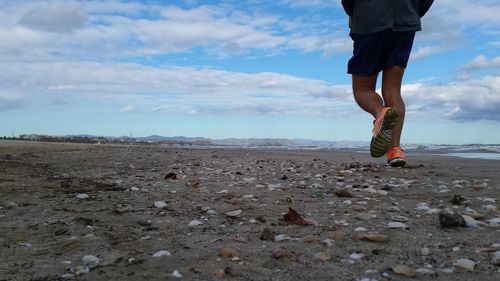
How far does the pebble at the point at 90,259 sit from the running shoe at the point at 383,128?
3.58 meters

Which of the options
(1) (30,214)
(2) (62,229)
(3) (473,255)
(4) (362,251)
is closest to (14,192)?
(1) (30,214)

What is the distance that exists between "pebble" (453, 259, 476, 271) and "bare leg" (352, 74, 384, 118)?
3456 mm

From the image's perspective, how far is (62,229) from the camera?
2.90 m

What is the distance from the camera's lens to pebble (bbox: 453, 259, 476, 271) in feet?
6.69

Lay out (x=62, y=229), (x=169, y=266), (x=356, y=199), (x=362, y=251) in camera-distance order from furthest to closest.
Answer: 1. (x=356, y=199)
2. (x=62, y=229)
3. (x=362, y=251)
4. (x=169, y=266)

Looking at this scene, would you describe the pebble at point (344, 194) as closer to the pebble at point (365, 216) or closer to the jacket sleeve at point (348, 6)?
the pebble at point (365, 216)

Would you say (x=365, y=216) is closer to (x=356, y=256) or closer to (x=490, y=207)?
(x=356, y=256)

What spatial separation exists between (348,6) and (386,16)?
2.03 feet

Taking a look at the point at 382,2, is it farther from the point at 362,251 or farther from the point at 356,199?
the point at 362,251

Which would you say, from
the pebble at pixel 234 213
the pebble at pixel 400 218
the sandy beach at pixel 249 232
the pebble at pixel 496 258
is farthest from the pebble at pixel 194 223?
the pebble at pixel 496 258

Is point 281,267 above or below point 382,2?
below

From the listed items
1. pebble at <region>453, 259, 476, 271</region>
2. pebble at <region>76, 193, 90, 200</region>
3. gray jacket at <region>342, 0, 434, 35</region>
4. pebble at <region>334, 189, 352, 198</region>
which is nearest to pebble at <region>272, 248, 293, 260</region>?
pebble at <region>453, 259, 476, 271</region>

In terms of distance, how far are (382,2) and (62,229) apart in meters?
3.96

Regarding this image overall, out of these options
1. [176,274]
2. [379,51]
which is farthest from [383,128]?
[176,274]
